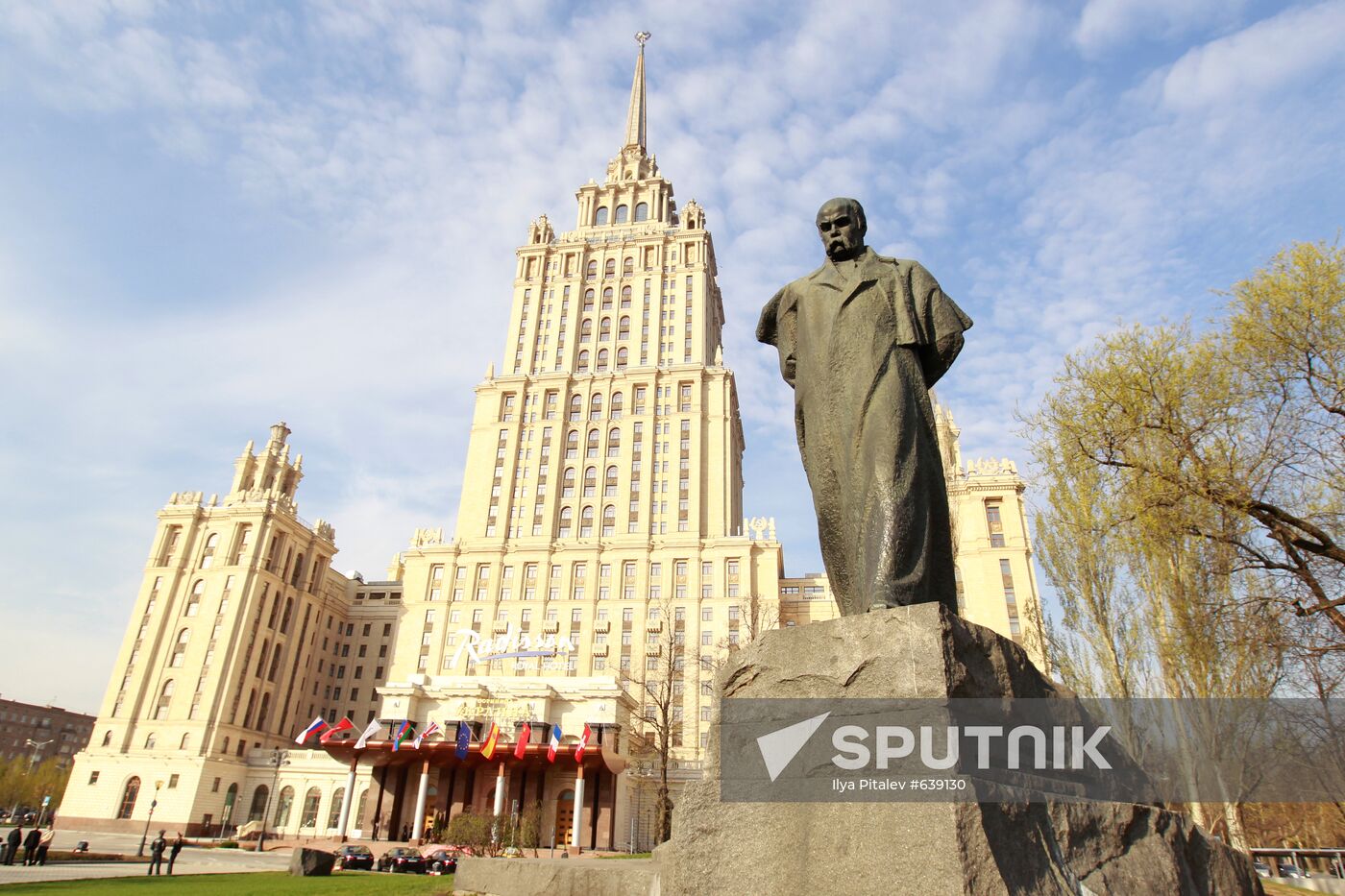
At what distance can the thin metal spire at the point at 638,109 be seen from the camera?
106250 mm

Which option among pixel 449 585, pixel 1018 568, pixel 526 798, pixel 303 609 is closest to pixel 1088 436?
pixel 526 798

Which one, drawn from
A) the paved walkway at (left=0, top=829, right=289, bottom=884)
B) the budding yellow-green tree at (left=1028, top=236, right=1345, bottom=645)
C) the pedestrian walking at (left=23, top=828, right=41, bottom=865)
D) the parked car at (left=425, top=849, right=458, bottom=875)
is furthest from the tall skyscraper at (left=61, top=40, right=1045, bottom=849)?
the budding yellow-green tree at (left=1028, top=236, right=1345, bottom=645)

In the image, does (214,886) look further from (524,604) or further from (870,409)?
(524,604)

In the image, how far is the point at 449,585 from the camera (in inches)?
2677

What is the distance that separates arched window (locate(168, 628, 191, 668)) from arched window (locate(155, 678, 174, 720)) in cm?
144

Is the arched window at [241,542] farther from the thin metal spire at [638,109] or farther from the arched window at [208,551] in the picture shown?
the thin metal spire at [638,109]

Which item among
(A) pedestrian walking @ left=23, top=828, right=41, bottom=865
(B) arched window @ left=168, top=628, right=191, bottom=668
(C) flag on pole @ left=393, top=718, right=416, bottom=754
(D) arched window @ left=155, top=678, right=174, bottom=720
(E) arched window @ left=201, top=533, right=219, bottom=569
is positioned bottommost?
(A) pedestrian walking @ left=23, top=828, right=41, bottom=865

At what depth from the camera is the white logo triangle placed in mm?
3855

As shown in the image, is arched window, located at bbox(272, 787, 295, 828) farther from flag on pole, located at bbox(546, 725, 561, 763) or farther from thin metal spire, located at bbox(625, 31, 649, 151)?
thin metal spire, located at bbox(625, 31, 649, 151)

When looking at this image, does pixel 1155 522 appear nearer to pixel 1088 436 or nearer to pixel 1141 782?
pixel 1088 436

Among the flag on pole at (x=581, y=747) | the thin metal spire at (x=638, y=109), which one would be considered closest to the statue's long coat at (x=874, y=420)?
the flag on pole at (x=581, y=747)

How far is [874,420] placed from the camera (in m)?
4.86

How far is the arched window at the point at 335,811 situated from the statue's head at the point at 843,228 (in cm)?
6020

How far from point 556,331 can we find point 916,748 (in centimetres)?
8064
